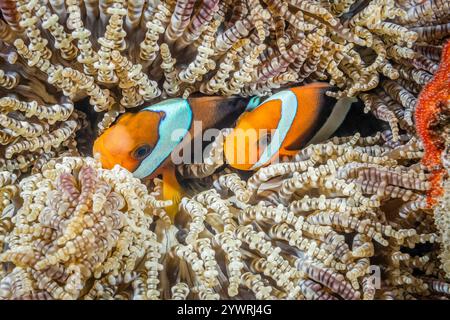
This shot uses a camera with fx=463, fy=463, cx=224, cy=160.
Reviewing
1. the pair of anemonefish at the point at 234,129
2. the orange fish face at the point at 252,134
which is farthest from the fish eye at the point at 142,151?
the orange fish face at the point at 252,134

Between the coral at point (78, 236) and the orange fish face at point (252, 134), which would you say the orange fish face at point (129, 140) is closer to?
the coral at point (78, 236)

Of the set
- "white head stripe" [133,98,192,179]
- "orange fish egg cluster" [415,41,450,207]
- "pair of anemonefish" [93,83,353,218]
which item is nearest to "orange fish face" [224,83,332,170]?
"pair of anemonefish" [93,83,353,218]

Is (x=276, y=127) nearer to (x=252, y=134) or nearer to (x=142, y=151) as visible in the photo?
(x=252, y=134)

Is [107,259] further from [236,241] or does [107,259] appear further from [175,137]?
[175,137]

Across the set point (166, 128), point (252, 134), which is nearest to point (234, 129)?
point (252, 134)

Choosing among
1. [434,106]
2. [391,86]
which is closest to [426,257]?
[434,106]

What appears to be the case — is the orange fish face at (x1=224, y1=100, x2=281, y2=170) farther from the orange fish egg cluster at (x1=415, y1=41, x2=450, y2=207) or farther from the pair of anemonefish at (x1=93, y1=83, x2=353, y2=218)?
the orange fish egg cluster at (x1=415, y1=41, x2=450, y2=207)
